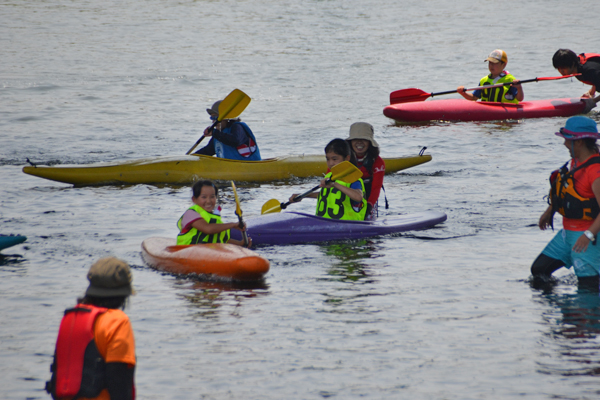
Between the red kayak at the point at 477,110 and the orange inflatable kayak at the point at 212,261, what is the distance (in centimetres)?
862

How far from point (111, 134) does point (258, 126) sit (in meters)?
2.89

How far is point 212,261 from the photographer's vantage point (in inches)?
205

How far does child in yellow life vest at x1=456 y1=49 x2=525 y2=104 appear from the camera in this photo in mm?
12148

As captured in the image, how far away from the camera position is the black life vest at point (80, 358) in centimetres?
239

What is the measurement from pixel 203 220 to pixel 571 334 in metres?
2.59

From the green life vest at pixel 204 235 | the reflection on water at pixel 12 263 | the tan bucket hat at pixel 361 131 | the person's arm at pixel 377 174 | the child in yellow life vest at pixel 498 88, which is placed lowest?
the reflection on water at pixel 12 263

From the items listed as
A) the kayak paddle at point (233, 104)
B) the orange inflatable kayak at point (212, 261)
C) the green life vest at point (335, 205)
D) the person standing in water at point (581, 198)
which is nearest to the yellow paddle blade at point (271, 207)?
the green life vest at point (335, 205)

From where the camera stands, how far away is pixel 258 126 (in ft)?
47.9

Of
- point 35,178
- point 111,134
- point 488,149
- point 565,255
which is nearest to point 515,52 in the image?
point 488,149

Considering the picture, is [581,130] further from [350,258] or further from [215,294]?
[215,294]

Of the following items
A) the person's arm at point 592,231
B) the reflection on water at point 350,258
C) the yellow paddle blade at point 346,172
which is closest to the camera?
the person's arm at point 592,231

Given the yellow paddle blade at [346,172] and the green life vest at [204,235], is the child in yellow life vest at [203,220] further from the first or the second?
the yellow paddle blade at [346,172]

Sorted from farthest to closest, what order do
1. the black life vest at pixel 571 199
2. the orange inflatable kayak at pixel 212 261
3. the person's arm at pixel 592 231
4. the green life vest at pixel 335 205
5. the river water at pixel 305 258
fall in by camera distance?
the green life vest at pixel 335 205, the orange inflatable kayak at pixel 212 261, the black life vest at pixel 571 199, the person's arm at pixel 592 231, the river water at pixel 305 258

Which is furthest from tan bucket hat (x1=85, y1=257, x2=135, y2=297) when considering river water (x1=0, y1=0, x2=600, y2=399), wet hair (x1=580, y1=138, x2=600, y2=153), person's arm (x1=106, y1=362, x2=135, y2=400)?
wet hair (x1=580, y1=138, x2=600, y2=153)
